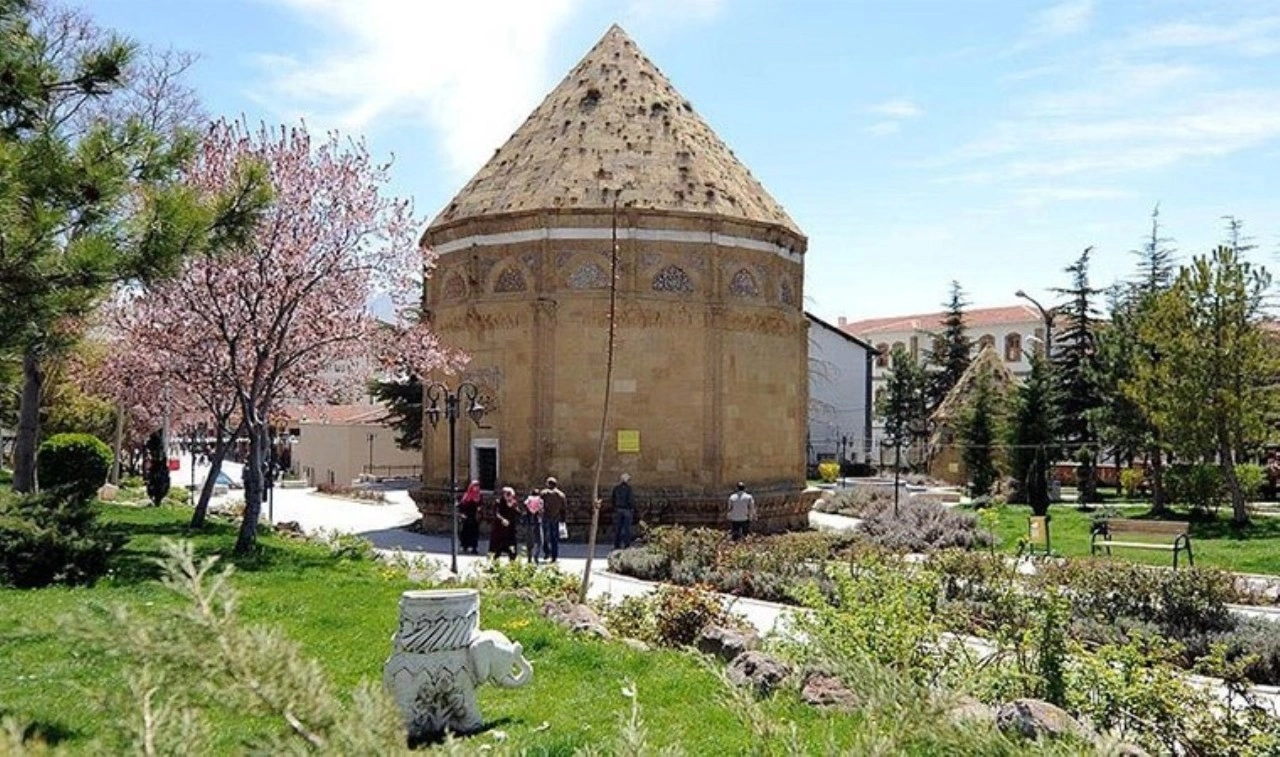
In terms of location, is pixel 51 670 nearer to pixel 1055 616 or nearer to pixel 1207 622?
pixel 1055 616

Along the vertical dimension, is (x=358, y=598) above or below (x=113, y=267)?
below

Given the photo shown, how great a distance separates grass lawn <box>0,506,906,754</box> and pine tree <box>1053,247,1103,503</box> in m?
29.9

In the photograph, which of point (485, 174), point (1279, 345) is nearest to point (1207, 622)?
point (485, 174)

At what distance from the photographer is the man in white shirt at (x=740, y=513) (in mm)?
22484

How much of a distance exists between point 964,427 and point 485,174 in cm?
2136

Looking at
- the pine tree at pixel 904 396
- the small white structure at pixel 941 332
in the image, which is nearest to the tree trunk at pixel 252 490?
the pine tree at pixel 904 396

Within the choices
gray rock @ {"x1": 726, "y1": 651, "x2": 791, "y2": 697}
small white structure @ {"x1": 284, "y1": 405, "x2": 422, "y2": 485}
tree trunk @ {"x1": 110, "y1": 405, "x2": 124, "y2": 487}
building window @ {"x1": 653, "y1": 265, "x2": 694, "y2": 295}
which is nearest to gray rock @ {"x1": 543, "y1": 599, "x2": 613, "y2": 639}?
gray rock @ {"x1": 726, "y1": 651, "x2": 791, "y2": 697}

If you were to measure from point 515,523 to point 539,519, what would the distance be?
522mm

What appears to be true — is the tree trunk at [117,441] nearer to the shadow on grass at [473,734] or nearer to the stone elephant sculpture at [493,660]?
the shadow on grass at [473,734]

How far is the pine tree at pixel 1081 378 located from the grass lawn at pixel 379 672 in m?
29.9

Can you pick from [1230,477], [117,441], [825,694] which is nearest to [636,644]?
[825,694]

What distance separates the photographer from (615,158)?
25.7 metres

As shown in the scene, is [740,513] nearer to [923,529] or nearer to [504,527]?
[923,529]

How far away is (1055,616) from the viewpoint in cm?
799
